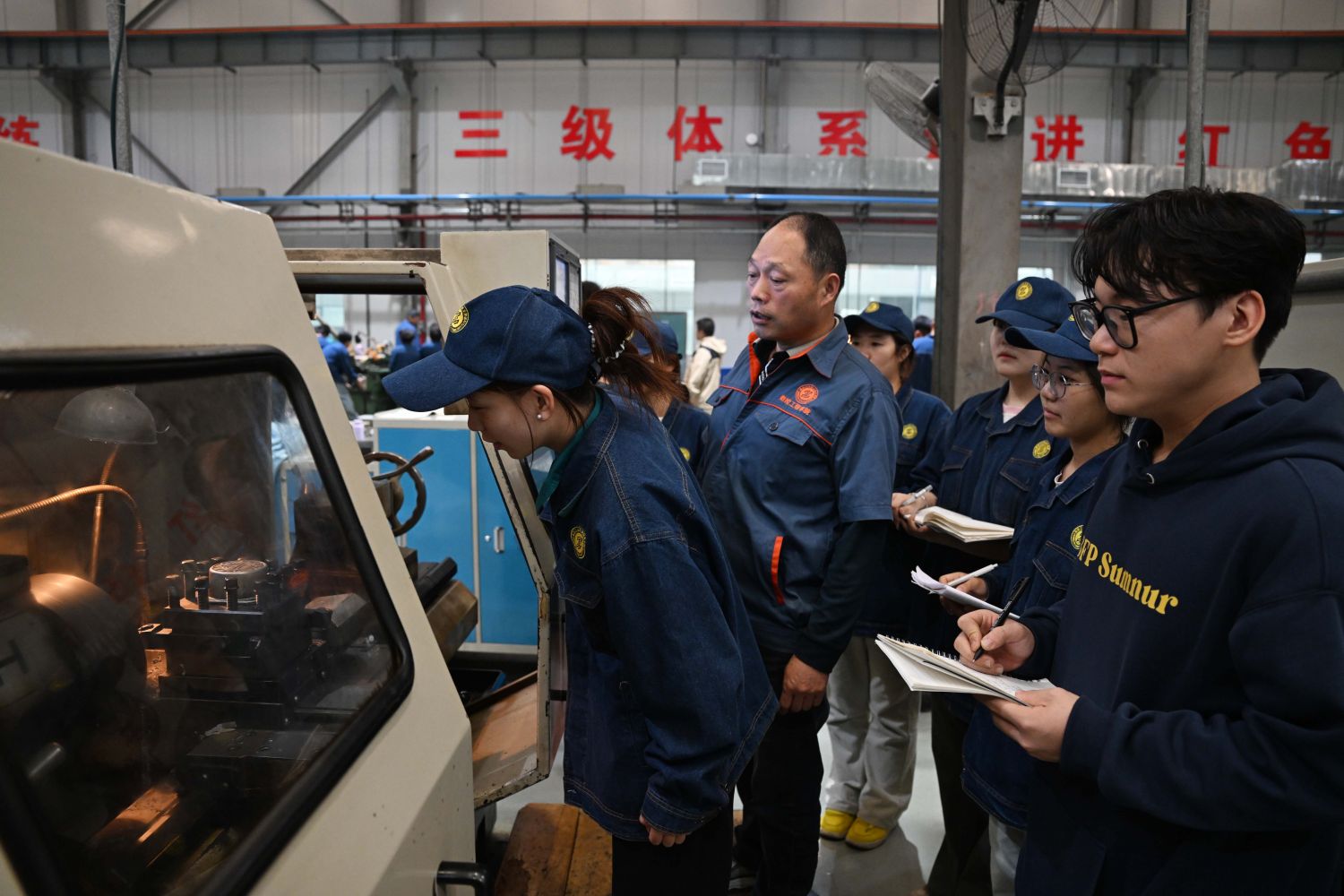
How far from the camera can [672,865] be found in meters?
1.28

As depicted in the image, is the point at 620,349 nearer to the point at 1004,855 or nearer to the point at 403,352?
the point at 1004,855

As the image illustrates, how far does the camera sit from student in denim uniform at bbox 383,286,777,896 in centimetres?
114

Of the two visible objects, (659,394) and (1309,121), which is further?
(1309,121)

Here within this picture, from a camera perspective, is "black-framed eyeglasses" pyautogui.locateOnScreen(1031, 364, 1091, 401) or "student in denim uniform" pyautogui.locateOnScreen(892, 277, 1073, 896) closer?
"black-framed eyeglasses" pyautogui.locateOnScreen(1031, 364, 1091, 401)

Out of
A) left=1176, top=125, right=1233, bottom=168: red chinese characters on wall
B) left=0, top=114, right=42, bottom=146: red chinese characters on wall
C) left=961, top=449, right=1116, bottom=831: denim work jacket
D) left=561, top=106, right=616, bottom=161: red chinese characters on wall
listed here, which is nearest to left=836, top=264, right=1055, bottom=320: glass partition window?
left=1176, top=125, right=1233, bottom=168: red chinese characters on wall

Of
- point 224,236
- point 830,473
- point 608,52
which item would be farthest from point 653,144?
point 224,236

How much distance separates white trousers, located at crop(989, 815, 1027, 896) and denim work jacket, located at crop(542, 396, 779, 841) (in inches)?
24.4

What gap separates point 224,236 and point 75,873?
643 mm

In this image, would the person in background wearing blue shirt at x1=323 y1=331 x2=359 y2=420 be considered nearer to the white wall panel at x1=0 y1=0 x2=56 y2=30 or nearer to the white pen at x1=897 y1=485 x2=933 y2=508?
the white wall panel at x1=0 y1=0 x2=56 y2=30

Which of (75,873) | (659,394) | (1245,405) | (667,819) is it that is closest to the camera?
(75,873)

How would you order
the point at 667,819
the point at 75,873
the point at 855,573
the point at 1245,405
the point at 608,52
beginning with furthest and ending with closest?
the point at 608,52 → the point at 855,573 → the point at 667,819 → the point at 1245,405 → the point at 75,873

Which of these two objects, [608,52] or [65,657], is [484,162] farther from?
[65,657]

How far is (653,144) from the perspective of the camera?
10.2m

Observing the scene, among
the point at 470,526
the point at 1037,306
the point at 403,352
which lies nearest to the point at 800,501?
the point at 1037,306
